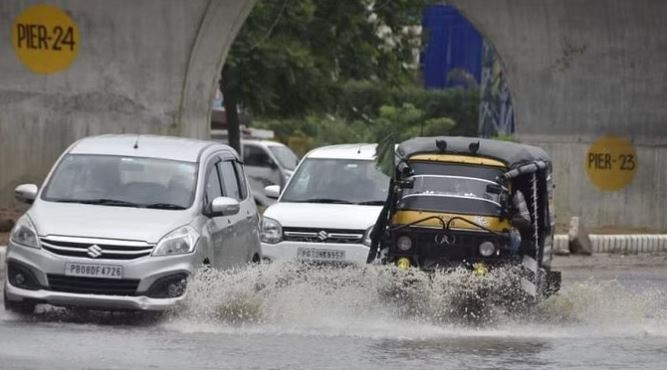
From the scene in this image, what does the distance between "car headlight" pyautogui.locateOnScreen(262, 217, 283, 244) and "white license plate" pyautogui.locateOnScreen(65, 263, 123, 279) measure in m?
5.00

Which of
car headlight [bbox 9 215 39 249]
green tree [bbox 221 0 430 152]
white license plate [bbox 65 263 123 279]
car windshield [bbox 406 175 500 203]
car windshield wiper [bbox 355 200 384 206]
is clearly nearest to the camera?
white license plate [bbox 65 263 123 279]

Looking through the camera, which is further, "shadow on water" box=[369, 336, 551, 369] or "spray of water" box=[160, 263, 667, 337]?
"spray of water" box=[160, 263, 667, 337]

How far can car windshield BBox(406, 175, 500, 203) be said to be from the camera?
609 inches

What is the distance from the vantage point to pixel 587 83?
1087 inches

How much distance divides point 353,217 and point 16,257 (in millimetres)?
5497

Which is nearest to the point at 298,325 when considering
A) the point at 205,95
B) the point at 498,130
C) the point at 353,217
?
the point at 353,217

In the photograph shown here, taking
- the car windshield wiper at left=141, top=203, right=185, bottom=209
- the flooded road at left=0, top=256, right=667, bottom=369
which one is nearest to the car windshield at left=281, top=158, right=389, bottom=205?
the flooded road at left=0, top=256, right=667, bottom=369

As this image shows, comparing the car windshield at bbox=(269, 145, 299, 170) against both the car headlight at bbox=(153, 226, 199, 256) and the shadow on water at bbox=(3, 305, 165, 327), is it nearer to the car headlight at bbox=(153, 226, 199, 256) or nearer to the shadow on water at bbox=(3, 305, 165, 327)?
the shadow on water at bbox=(3, 305, 165, 327)

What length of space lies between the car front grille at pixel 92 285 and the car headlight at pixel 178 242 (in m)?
0.36

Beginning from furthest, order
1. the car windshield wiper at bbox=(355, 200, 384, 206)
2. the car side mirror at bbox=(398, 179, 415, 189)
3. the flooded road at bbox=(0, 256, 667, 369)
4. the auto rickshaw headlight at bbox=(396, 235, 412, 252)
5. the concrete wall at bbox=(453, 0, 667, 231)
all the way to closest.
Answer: the concrete wall at bbox=(453, 0, 667, 231)
the car windshield wiper at bbox=(355, 200, 384, 206)
the car side mirror at bbox=(398, 179, 415, 189)
the auto rickshaw headlight at bbox=(396, 235, 412, 252)
the flooded road at bbox=(0, 256, 667, 369)

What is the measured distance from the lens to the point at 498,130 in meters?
51.8

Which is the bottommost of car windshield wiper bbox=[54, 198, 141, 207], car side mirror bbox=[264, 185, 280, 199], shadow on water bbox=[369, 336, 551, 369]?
shadow on water bbox=[369, 336, 551, 369]

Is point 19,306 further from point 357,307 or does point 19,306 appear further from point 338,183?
point 338,183

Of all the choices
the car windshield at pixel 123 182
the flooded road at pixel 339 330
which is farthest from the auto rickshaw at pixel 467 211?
the car windshield at pixel 123 182
